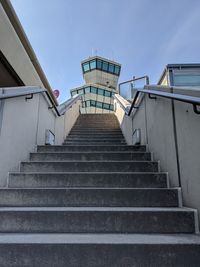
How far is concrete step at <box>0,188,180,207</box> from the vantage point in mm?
1844

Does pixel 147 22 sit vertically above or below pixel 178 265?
above

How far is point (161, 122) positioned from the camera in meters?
2.43

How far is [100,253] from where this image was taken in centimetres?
127

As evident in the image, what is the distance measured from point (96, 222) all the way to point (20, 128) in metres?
1.56

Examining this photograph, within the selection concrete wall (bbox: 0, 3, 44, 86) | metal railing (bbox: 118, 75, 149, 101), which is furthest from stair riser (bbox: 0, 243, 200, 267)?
metal railing (bbox: 118, 75, 149, 101)

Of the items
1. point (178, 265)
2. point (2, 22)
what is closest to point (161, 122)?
point (178, 265)

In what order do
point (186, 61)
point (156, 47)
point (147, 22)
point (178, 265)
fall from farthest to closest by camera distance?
1. point (186, 61)
2. point (156, 47)
3. point (147, 22)
4. point (178, 265)

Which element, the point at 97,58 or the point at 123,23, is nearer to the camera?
the point at 123,23

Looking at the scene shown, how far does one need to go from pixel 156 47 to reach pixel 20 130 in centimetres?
701

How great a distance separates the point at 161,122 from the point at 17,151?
1.73 m

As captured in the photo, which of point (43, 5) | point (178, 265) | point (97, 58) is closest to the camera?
point (178, 265)

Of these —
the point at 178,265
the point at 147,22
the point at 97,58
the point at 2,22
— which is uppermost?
the point at 97,58

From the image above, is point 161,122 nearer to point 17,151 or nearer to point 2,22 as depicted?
point 17,151

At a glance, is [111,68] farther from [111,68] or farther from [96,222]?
[96,222]
